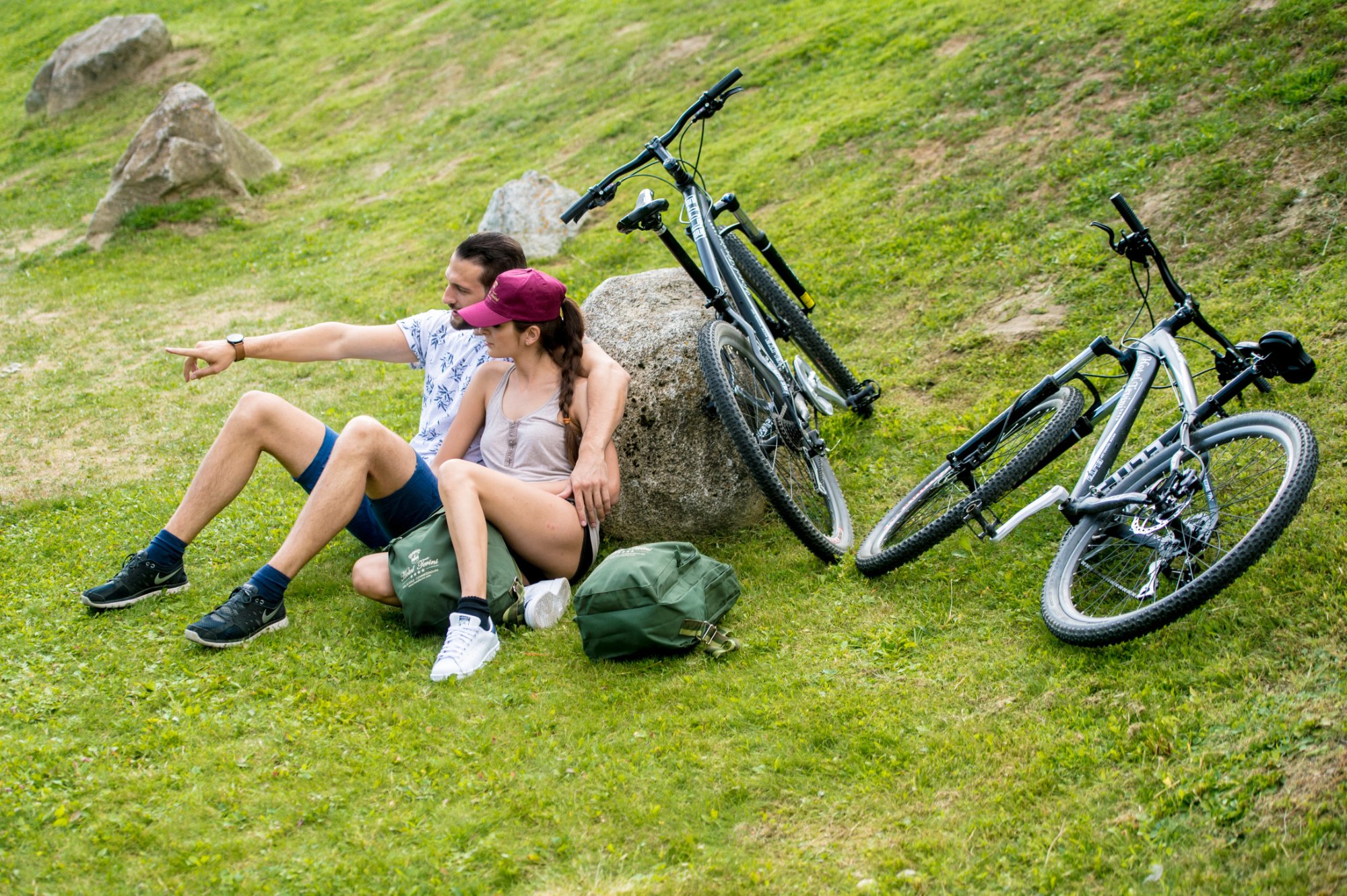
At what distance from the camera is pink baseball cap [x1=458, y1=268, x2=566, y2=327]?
473cm

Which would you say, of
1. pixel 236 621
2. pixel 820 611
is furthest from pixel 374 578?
pixel 820 611

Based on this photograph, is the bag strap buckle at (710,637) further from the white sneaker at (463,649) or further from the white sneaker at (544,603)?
the white sneaker at (463,649)

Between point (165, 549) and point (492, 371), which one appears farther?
point (492, 371)

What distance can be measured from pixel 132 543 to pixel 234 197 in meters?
10.1

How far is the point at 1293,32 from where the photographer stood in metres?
7.97

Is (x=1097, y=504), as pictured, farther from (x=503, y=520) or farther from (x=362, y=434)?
(x=362, y=434)

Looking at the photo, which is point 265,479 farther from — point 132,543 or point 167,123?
point 167,123

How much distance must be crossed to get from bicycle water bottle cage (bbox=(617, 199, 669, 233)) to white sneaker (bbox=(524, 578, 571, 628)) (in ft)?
5.85

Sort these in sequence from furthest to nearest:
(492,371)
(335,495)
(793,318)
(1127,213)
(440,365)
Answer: (793,318) → (440,365) → (492,371) → (335,495) → (1127,213)

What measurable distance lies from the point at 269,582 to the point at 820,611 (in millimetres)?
2363

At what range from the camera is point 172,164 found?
14.1 metres

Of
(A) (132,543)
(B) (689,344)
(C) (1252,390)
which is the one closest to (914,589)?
(B) (689,344)

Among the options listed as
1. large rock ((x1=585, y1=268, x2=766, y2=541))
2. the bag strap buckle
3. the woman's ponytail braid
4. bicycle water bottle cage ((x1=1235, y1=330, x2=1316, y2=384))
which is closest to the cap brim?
the woman's ponytail braid

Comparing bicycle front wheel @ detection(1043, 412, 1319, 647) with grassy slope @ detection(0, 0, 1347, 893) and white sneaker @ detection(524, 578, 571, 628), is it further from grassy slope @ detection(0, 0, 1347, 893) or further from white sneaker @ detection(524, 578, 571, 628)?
white sneaker @ detection(524, 578, 571, 628)
